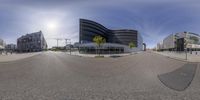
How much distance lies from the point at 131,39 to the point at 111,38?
1907 cm

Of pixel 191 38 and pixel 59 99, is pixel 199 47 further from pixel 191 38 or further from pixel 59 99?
pixel 59 99

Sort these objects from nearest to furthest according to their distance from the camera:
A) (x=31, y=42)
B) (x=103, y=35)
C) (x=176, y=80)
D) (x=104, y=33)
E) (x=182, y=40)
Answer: (x=176, y=80) < (x=182, y=40) < (x=103, y=35) < (x=104, y=33) < (x=31, y=42)

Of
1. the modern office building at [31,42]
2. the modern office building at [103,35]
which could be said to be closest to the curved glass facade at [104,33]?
the modern office building at [103,35]

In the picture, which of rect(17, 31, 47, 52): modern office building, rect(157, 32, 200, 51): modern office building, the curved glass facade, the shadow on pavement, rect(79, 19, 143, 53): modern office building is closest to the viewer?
the shadow on pavement

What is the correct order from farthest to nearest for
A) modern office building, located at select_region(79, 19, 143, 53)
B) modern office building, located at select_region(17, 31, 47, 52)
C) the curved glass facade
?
modern office building, located at select_region(17, 31, 47, 52) → the curved glass facade → modern office building, located at select_region(79, 19, 143, 53)

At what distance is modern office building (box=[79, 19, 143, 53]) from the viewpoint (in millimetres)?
83875

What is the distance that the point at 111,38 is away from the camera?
522 ft

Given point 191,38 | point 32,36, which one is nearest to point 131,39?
point 191,38

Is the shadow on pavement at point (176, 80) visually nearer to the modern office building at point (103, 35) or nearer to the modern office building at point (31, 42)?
the modern office building at point (103, 35)

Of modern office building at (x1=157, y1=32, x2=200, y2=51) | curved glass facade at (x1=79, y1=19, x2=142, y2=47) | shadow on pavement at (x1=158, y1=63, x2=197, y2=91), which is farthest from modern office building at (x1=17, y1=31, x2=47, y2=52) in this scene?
shadow on pavement at (x1=158, y1=63, x2=197, y2=91)

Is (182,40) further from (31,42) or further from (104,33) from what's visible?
(31,42)

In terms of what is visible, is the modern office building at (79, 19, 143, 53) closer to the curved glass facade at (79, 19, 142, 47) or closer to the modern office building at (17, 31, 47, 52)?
the curved glass facade at (79, 19, 142, 47)

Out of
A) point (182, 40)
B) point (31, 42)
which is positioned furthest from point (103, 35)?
point (31, 42)

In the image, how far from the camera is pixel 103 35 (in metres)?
152
